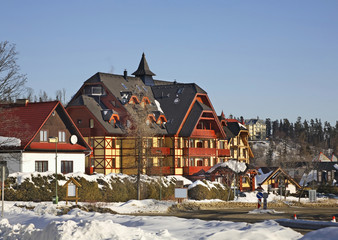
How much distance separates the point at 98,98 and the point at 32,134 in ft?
65.3

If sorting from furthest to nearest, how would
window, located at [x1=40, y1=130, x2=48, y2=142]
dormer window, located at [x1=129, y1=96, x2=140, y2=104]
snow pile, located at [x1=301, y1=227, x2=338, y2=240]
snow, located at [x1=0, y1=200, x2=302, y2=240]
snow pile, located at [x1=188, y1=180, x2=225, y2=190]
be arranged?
dormer window, located at [x1=129, y1=96, x2=140, y2=104], snow pile, located at [x1=188, y1=180, x2=225, y2=190], window, located at [x1=40, y1=130, x2=48, y2=142], snow, located at [x1=0, y1=200, x2=302, y2=240], snow pile, located at [x1=301, y1=227, x2=338, y2=240]

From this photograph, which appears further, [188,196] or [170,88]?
[170,88]

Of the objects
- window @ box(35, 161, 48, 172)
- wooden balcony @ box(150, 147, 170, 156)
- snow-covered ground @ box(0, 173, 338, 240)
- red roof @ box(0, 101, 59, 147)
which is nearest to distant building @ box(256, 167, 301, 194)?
wooden balcony @ box(150, 147, 170, 156)

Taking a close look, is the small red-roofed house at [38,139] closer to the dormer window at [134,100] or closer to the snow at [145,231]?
the dormer window at [134,100]

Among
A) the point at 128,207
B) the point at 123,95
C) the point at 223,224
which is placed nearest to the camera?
the point at 223,224

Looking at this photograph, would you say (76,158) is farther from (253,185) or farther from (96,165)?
(253,185)

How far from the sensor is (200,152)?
2852 inches

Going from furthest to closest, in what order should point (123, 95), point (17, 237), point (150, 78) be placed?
point (150, 78), point (123, 95), point (17, 237)

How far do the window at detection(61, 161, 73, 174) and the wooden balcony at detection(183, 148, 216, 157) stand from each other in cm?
2091

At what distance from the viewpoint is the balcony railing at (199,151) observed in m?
71.4

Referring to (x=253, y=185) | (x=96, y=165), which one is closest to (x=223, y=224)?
(x=96, y=165)

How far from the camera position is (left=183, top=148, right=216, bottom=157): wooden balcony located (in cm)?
7144

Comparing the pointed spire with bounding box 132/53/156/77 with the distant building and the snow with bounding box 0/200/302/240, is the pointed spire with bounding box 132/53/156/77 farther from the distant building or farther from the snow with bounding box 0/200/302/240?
the snow with bounding box 0/200/302/240

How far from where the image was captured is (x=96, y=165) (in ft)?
213
